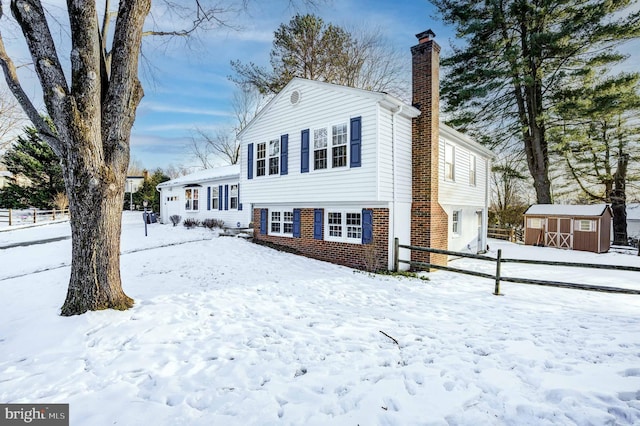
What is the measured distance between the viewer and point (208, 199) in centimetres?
2105

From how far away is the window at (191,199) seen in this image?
72.3ft

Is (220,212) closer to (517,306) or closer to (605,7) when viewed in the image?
(517,306)

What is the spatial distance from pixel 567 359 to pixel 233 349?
466cm

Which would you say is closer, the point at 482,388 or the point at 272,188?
the point at 482,388

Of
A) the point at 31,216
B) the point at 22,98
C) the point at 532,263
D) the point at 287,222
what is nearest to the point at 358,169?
the point at 287,222

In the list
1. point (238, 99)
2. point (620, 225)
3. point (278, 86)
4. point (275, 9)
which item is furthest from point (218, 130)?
point (620, 225)

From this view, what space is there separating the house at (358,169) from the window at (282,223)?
55 millimetres

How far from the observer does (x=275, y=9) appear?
7.48 metres

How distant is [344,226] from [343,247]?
0.81 meters

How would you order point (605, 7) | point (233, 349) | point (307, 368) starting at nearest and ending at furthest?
point (307, 368) < point (233, 349) < point (605, 7)

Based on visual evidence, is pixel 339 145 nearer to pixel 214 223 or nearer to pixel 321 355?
pixel 321 355

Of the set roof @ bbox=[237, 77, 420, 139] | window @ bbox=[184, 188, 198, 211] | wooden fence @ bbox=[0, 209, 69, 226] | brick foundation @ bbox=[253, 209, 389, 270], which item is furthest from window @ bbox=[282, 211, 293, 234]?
wooden fence @ bbox=[0, 209, 69, 226]

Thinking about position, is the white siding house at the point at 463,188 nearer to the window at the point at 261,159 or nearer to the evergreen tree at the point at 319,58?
the window at the point at 261,159

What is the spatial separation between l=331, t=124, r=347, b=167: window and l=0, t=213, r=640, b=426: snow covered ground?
187 inches
